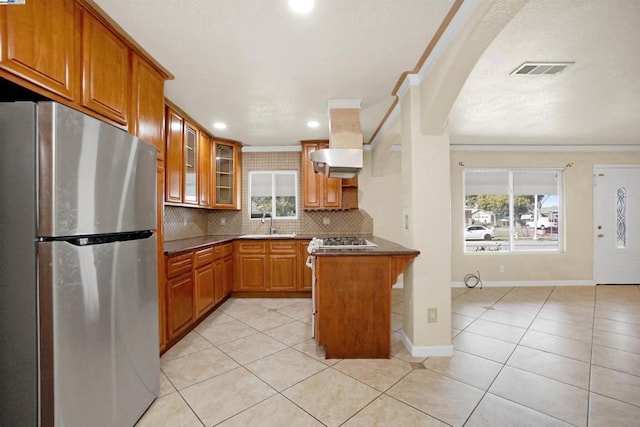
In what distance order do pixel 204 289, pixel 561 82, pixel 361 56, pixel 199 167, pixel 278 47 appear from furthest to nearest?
pixel 199 167, pixel 204 289, pixel 561 82, pixel 361 56, pixel 278 47

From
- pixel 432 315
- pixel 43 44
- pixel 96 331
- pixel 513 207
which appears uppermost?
pixel 43 44

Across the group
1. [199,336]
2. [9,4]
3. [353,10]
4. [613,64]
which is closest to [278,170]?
[199,336]

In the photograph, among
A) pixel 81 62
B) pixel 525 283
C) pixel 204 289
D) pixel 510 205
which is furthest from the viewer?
pixel 510 205

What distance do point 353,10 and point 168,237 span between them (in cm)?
325

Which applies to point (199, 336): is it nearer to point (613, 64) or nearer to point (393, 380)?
point (393, 380)

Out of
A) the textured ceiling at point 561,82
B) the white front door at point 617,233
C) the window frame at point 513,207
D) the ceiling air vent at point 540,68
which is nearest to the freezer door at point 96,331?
the textured ceiling at point 561,82

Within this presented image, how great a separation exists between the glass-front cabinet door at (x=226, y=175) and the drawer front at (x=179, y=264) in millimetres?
1456

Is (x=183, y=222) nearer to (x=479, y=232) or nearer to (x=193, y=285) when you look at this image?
(x=193, y=285)

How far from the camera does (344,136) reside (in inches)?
114

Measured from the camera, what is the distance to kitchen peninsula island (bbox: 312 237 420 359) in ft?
7.39

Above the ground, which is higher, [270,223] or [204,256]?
[270,223]

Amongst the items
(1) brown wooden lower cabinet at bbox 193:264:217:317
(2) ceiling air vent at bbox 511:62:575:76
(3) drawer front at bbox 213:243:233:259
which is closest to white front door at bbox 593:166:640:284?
(2) ceiling air vent at bbox 511:62:575:76

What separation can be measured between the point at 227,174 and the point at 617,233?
693 cm

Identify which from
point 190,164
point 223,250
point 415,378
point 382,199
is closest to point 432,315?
point 415,378
